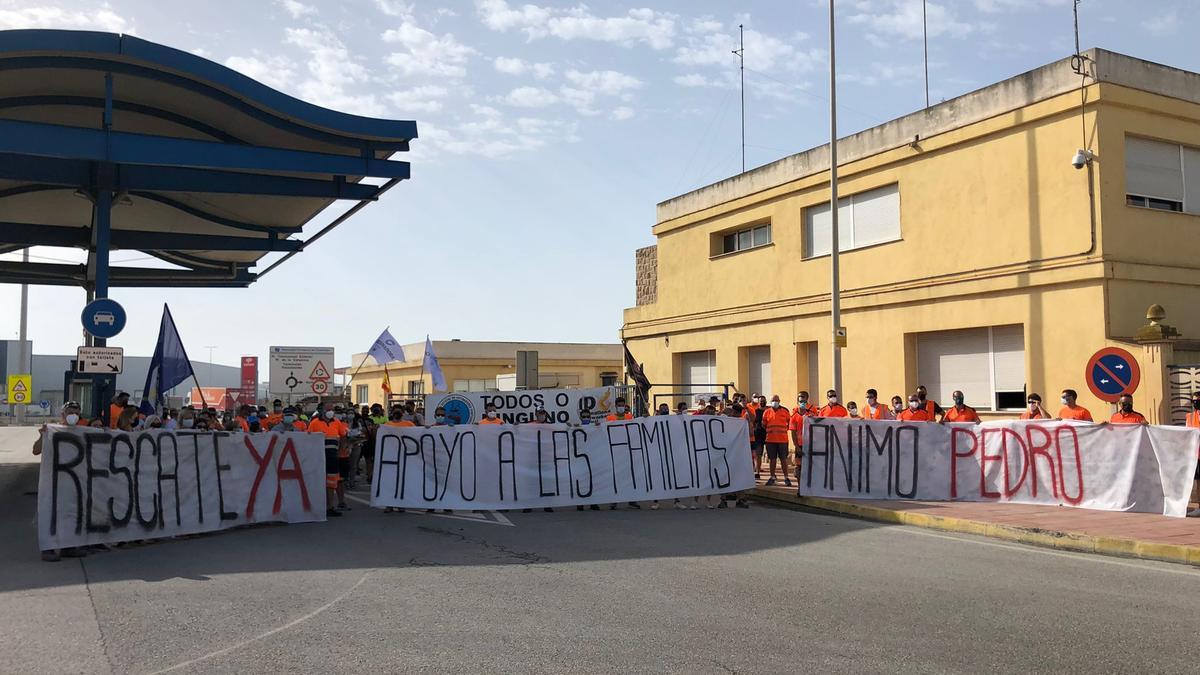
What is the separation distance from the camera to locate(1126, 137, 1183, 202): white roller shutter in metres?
16.2

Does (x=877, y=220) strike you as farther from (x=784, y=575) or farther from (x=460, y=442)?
(x=784, y=575)

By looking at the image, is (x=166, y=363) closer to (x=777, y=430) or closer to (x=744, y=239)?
(x=777, y=430)

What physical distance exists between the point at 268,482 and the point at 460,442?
2872mm

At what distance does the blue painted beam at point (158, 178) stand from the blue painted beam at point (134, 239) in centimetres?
499

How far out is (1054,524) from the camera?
36.7 ft

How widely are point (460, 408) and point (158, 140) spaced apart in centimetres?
875

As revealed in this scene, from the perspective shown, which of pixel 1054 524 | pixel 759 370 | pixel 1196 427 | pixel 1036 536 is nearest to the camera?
pixel 1036 536

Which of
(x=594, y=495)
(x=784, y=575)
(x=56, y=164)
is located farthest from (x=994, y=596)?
(x=56, y=164)

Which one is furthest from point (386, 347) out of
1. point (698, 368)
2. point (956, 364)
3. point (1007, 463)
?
point (1007, 463)

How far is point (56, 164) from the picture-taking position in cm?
1842

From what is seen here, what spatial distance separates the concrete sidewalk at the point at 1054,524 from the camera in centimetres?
977

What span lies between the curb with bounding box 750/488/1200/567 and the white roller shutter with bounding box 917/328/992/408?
17.5 feet

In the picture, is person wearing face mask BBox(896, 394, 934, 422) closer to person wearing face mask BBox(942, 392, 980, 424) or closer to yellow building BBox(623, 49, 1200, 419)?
person wearing face mask BBox(942, 392, 980, 424)

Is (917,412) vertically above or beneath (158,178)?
beneath
